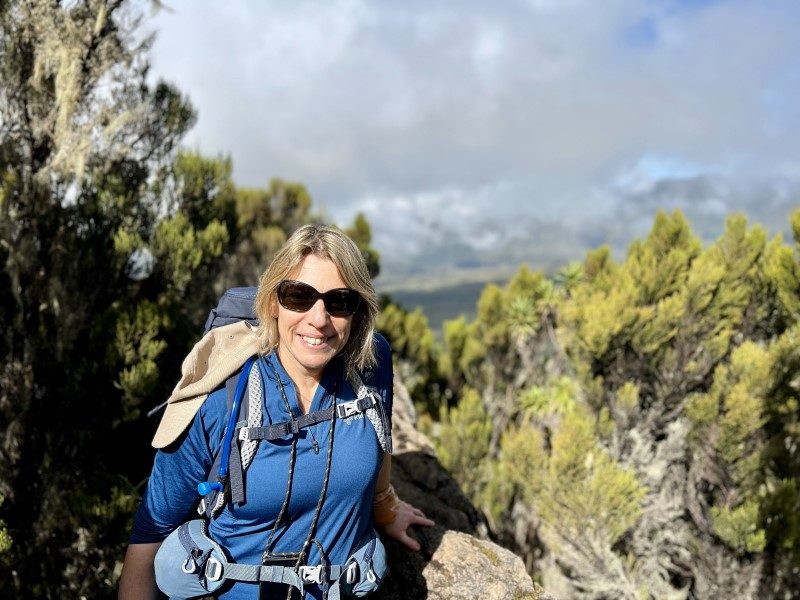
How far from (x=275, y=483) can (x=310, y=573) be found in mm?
342

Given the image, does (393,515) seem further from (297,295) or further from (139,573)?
(297,295)

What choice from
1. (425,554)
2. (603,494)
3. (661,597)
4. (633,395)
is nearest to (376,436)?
(425,554)

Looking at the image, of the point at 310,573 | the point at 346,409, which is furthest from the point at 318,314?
the point at 310,573

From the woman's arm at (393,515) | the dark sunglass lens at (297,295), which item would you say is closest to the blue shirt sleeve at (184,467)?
the dark sunglass lens at (297,295)

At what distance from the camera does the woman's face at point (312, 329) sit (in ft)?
5.68

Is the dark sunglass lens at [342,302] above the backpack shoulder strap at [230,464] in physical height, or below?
above

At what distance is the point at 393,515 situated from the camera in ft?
7.98

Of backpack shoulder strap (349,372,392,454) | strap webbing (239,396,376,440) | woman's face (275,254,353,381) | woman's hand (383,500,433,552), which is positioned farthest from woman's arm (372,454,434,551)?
woman's face (275,254,353,381)

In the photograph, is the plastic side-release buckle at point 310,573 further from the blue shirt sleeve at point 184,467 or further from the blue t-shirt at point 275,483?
the blue shirt sleeve at point 184,467

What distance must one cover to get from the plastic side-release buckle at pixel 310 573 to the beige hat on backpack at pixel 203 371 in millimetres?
575

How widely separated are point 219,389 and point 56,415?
4.95m

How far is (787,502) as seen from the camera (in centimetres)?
851

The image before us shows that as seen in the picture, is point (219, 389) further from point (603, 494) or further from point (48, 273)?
point (603, 494)

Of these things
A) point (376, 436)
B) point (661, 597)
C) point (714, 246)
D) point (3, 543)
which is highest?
point (714, 246)
